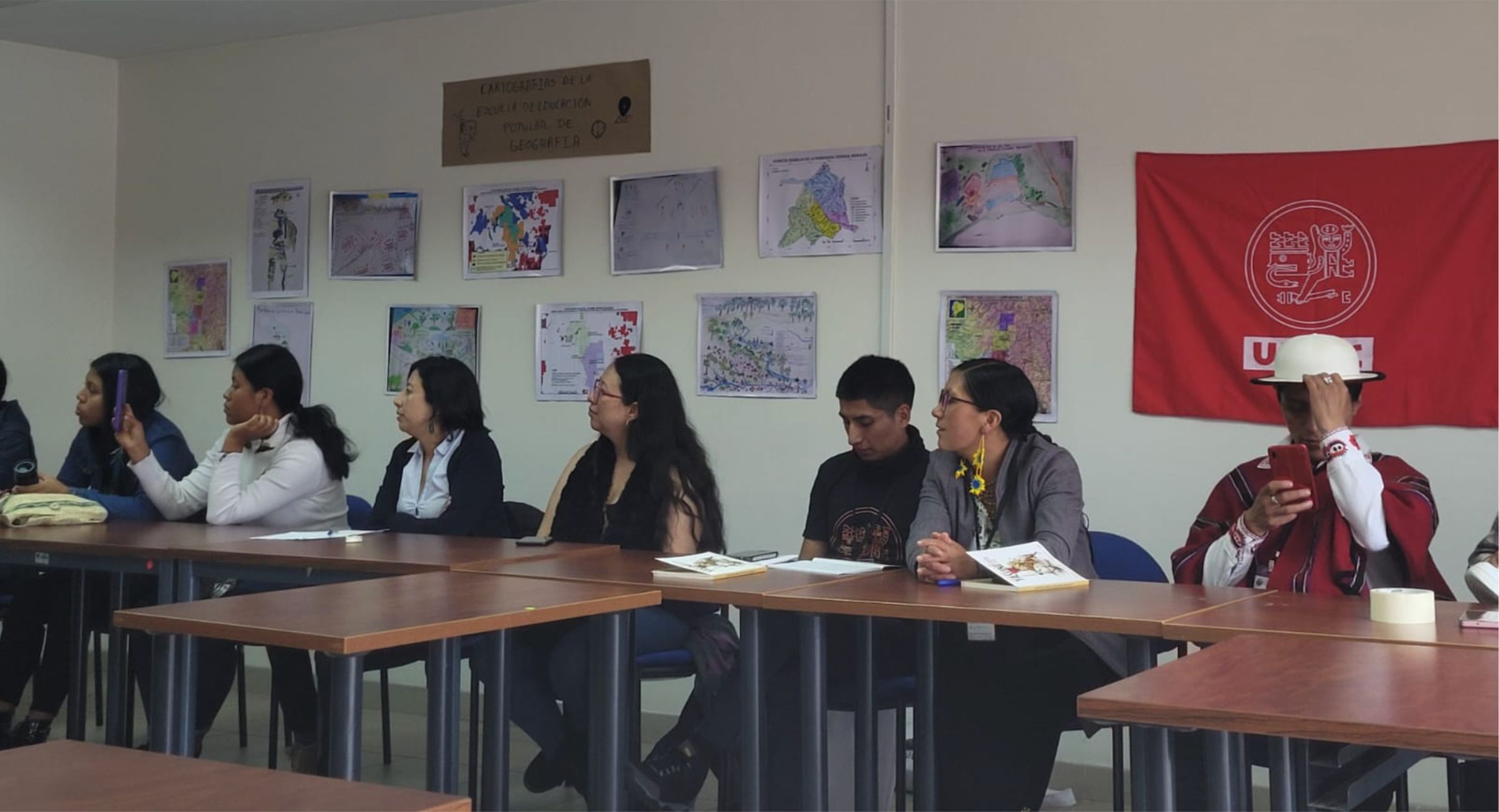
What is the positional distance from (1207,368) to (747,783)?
2034mm

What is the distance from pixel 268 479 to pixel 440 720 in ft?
5.67

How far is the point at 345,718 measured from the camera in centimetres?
229

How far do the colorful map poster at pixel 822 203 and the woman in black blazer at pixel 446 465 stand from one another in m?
1.16

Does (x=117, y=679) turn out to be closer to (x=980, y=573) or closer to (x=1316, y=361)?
(x=980, y=573)

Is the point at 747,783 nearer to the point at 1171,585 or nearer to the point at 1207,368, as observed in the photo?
the point at 1171,585

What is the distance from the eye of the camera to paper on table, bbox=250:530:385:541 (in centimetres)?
382

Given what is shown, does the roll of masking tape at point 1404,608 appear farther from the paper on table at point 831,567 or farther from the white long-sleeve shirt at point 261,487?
the white long-sleeve shirt at point 261,487

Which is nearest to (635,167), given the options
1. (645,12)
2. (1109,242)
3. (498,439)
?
(645,12)

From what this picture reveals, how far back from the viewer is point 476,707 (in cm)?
379

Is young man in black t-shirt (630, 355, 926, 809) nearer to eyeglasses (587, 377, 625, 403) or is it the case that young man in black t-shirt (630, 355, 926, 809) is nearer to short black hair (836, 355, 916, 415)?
short black hair (836, 355, 916, 415)

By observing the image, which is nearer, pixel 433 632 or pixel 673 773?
pixel 433 632

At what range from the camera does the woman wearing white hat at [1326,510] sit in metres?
2.87

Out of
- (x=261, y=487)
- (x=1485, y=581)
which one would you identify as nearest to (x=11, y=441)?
(x=261, y=487)

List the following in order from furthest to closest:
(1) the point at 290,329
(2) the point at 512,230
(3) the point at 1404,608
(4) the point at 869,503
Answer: (1) the point at 290,329 → (2) the point at 512,230 → (4) the point at 869,503 → (3) the point at 1404,608
